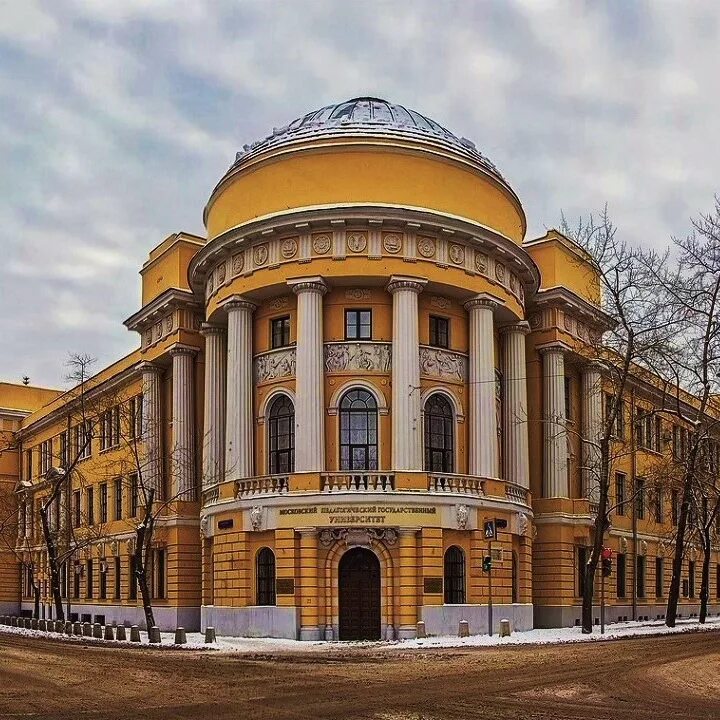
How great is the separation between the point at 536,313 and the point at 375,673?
27.4m

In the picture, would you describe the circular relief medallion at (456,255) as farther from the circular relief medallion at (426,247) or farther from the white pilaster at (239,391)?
the white pilaster at (239,391)

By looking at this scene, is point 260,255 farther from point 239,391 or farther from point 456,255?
point 456,255

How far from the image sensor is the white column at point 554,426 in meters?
45.3

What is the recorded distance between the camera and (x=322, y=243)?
3869 cm

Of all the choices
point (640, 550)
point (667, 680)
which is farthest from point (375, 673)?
point (640, 550)

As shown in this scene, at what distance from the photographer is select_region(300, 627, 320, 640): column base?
35.7 meters

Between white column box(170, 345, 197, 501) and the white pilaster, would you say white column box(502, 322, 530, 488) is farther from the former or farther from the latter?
white column box(170, 345, 197, 501)

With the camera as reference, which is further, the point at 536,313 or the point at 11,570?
the point at 11,570

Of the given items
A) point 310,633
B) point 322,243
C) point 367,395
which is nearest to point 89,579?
point 310,633

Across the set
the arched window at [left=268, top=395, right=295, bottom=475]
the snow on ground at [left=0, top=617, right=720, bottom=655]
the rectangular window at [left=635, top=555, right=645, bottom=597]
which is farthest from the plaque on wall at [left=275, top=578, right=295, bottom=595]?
the rectangular window at [left=635, top=555, right=645, bottom=597]

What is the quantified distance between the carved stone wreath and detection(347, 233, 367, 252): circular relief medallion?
3219 mm

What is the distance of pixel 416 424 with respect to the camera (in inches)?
1483

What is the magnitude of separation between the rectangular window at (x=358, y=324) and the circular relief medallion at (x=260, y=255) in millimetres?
3537

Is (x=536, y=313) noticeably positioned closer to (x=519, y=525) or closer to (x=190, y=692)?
(x=519, y=525)
